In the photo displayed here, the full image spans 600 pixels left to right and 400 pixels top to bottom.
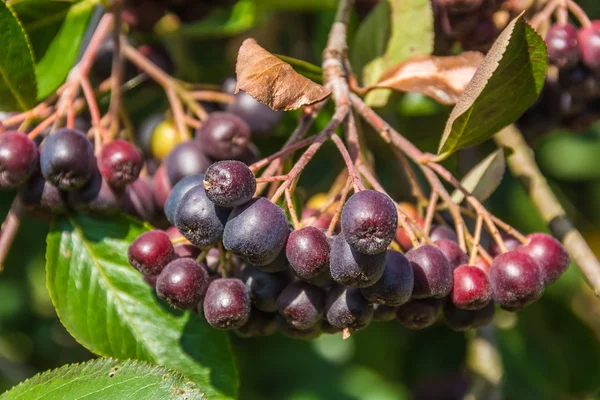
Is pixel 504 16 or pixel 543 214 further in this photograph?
pixel 504 16

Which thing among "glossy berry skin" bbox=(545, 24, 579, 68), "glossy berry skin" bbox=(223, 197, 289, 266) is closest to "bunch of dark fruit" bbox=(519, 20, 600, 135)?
"glossy berry skin" bbox=(545, 24, 579, 68)

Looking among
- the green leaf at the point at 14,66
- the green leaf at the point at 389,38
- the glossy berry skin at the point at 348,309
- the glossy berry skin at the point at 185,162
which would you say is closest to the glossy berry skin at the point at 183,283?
the glossy berry skin at the point at 348,309

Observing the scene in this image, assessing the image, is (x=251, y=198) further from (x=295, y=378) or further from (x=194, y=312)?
(x=295, y=378)

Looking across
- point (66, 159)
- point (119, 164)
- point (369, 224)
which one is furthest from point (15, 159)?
point (369, 224)

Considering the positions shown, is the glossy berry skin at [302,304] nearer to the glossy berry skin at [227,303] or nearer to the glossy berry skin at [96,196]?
the glossy berry skin at [227,303]

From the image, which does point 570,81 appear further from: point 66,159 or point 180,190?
point 66,159

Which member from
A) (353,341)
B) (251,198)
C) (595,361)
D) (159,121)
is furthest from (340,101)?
(353,341)
